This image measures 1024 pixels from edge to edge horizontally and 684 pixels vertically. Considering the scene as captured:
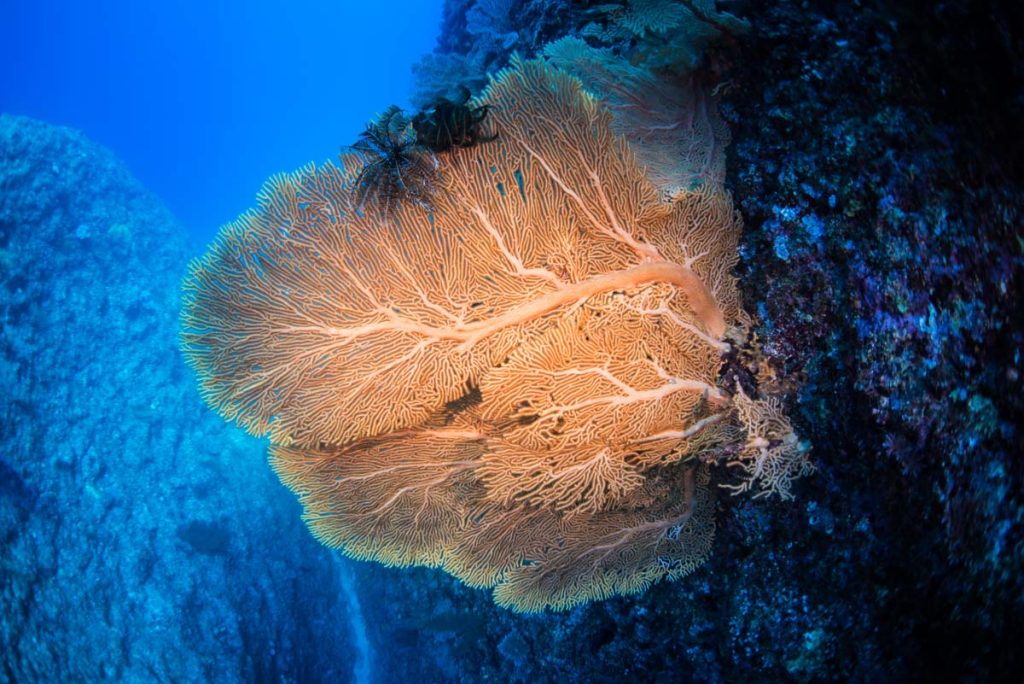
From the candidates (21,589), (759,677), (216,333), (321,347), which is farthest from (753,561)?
(21,589)

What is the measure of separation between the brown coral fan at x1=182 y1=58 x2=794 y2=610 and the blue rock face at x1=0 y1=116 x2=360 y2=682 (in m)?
9.21

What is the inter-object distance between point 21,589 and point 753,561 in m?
11.4

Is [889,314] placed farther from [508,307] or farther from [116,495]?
[116,495]

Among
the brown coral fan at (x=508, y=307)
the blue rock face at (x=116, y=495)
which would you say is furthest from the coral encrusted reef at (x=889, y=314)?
the blue rock face at (x=116, y=495)

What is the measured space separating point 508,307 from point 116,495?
41.1 ft

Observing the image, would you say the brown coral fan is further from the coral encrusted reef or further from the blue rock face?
the blue rock face

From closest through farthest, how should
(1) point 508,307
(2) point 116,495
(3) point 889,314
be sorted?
(3) point 889,314 → (1) point 508,307 → (2) point 116,495

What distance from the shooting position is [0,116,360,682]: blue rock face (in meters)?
8.68

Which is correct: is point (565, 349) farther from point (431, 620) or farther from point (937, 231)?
point (431, 620)

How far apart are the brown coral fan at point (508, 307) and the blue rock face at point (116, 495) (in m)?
9.21

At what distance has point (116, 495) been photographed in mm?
10773

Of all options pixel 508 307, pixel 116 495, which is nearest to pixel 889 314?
pixel 508 307

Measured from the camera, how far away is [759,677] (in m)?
3.26

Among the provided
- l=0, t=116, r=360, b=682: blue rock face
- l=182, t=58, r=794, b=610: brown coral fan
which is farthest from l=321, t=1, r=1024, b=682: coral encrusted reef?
l=0, t=116, r=360, b=682: blue rock face
